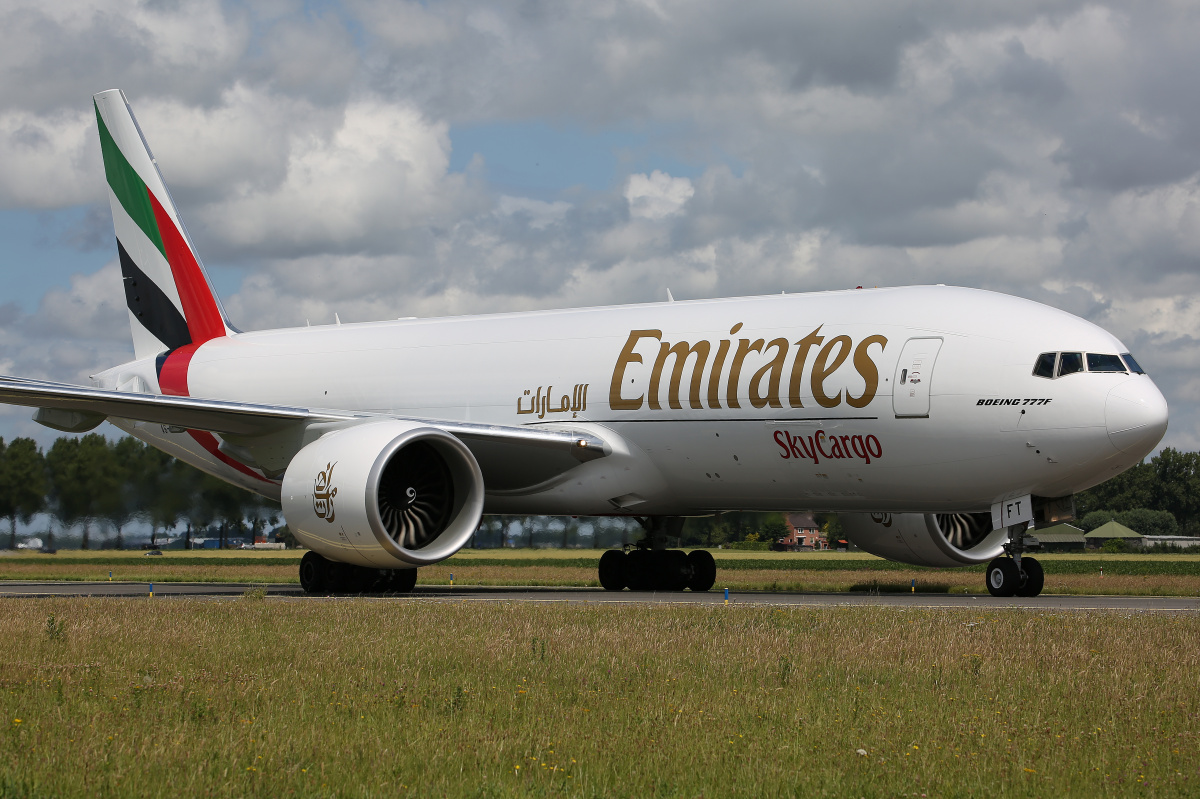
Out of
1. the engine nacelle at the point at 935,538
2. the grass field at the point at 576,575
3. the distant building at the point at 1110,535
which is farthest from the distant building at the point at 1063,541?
the engine nacelle at the point at 935,538

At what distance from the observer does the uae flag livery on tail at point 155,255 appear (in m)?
25.0

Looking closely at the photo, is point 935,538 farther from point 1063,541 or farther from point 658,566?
point 1063,541

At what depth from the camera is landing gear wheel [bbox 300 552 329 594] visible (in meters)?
19.2

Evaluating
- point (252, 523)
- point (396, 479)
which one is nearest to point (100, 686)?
point (396, 479)

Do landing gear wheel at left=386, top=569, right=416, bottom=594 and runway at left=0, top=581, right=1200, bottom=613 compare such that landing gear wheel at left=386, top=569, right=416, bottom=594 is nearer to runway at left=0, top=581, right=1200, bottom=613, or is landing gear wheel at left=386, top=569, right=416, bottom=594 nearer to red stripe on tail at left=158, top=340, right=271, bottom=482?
runway at left=0, top=581, right=1200, bottom=613

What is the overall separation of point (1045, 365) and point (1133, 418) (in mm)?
1194

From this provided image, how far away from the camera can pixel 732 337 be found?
18.3 metres

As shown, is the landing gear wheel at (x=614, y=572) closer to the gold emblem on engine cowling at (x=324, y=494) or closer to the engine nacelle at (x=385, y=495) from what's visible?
the engine nacelle at (x=385, y=495)

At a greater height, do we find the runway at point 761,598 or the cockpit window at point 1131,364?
the cockpit window at point 1131,364

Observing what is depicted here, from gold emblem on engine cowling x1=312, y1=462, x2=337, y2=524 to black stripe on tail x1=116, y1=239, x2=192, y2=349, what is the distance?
9288mm

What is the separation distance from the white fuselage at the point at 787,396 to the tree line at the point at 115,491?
7661mm

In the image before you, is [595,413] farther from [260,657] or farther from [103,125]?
[103,125]

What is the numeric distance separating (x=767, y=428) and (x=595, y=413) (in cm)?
307

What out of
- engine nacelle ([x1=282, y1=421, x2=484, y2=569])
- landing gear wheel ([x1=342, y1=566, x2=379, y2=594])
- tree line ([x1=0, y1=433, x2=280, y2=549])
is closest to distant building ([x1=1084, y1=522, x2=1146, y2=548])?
tree line ([x1=0, y1=433, x2=280, y2=549])
